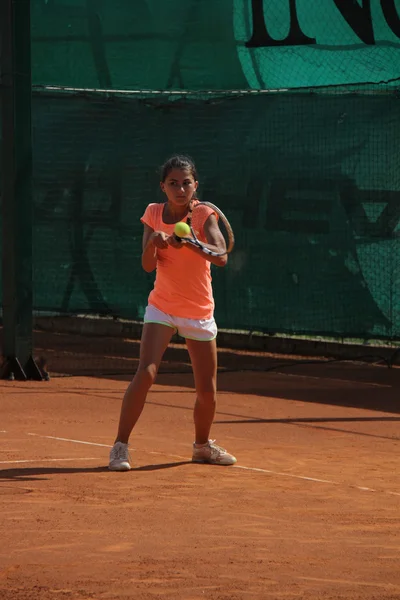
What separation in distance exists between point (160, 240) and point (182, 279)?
1.31 ft

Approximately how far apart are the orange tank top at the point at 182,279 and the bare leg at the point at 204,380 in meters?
0.19

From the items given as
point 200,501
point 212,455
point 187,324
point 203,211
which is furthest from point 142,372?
point 200,501

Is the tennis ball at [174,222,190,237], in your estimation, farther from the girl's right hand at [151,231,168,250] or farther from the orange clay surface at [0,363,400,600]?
the orange clay surface at [0,363,400,600]

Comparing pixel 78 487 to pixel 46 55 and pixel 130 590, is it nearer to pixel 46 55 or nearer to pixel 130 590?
pixel 130 590

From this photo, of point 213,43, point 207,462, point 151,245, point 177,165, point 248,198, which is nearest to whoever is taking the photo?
point 151,245

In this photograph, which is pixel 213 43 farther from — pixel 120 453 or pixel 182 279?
pixel 120 453

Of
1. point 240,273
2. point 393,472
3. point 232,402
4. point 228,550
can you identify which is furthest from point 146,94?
point 228,550

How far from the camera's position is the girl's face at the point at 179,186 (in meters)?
7.57

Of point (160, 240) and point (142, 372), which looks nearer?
point (160, 240)

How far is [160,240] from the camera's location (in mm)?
7285

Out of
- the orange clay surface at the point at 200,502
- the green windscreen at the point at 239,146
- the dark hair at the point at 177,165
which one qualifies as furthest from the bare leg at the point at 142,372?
the green windscreen at the point at 239,146

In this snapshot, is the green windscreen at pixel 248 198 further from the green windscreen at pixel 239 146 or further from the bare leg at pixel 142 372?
the bare leg at pixel 142 372

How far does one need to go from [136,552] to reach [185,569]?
0.36 metres

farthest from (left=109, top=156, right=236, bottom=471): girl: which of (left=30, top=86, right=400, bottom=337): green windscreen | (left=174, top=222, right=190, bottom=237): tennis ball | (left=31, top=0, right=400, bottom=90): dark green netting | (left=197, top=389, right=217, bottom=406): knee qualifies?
(left=31, top=0, right=400, bottom=90): dark green netting
